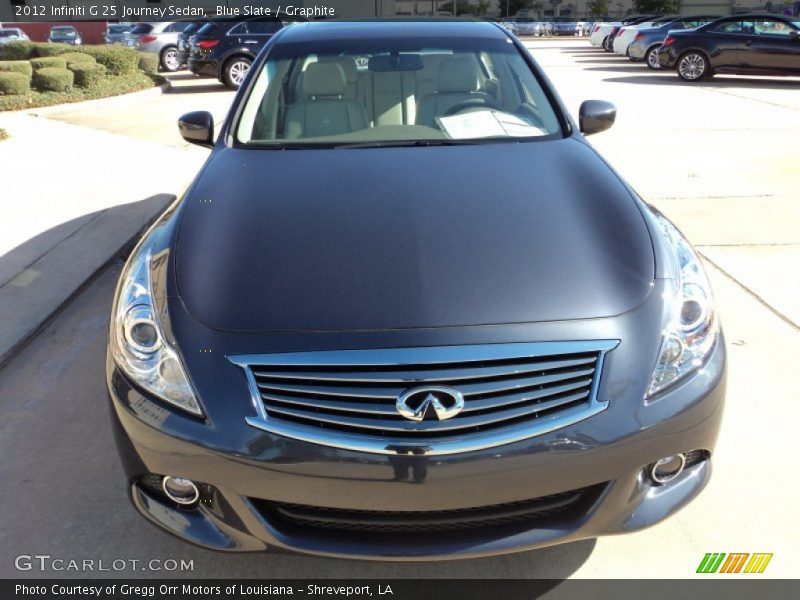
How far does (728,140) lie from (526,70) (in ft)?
21.2

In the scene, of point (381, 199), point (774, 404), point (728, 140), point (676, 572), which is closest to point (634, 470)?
point (676, 572)

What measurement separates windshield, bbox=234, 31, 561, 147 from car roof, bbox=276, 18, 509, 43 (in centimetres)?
7

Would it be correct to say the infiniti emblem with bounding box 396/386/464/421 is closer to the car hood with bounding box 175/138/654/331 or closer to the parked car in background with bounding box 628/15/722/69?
the car hood with bounding box 175/138/654/331

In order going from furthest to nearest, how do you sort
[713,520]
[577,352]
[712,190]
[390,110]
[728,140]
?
[728,140], [712,190], [390,110], [713,520], [577,352]

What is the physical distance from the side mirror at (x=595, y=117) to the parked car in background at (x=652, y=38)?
17.4 meters

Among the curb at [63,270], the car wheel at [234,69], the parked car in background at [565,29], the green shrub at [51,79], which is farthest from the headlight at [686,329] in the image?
the parked car in background at [565,29]

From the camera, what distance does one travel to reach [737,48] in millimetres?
15742

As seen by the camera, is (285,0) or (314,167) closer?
(314,167)

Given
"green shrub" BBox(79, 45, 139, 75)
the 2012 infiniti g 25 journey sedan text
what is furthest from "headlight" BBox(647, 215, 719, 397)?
"green shrub" BBox(79, 45, 139, 75)

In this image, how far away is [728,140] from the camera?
920 centimetres

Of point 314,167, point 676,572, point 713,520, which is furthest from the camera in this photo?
point 314,167

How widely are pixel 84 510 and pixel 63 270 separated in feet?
8.64

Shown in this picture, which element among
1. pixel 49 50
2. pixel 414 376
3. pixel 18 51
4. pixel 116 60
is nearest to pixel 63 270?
pixel 414 376

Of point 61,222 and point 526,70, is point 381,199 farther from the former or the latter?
point 61,222
